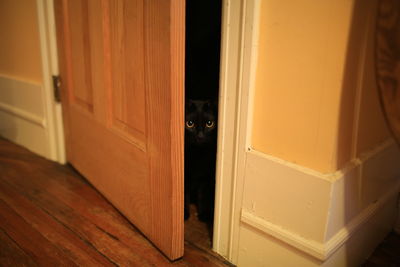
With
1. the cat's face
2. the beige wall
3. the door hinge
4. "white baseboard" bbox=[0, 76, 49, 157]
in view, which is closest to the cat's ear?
the cat's face

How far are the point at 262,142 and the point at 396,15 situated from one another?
405 millimetres

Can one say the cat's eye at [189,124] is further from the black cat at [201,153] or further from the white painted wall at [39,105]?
the white painted wall at [39,105]

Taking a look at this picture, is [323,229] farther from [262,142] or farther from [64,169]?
[64,169]

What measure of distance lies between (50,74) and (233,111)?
1062 mm

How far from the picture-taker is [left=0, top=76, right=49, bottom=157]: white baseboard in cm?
173

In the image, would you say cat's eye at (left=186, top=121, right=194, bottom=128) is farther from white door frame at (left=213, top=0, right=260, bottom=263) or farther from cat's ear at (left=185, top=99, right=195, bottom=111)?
white door frame at (left=213, top=0, right=260, bottom=263)

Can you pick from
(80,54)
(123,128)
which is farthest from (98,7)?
(123,128)

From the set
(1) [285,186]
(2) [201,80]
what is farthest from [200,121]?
(1) [285,186]

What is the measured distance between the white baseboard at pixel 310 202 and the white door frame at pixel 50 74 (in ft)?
3.58

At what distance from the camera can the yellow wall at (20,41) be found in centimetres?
163

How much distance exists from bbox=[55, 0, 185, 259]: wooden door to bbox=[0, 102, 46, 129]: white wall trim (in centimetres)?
33

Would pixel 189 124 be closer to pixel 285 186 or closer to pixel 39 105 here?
pixel 285 186

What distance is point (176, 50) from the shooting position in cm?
87

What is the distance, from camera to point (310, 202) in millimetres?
835
